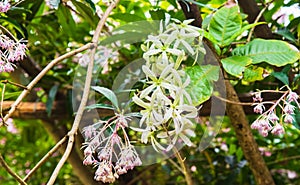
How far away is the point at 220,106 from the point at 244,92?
0.74 ft

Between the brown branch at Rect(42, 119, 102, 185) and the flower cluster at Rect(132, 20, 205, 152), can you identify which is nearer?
the flower cluster at Rect(132, 20, 205, 152)

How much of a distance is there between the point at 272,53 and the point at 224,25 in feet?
0.25

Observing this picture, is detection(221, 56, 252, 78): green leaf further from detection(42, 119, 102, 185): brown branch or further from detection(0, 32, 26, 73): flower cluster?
detection(42, 119, 102, 185): brown branch

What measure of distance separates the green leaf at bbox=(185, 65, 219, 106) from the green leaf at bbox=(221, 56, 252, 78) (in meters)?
0.01

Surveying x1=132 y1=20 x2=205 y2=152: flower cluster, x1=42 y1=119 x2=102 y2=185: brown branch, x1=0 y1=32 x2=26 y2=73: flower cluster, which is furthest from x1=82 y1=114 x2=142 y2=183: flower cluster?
x1=42 y1=119 x2=102 y2=185: brown branch

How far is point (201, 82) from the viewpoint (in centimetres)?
56

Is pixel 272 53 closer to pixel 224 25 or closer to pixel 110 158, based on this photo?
pixel 224 25

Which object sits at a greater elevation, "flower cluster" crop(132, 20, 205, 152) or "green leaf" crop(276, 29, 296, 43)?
"flower cluster" crop(132, 20, 205, 152)

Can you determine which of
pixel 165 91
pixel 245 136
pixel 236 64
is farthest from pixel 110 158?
pixel 245 136

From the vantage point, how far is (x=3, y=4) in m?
0.56

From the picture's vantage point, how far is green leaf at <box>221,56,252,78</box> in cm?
57

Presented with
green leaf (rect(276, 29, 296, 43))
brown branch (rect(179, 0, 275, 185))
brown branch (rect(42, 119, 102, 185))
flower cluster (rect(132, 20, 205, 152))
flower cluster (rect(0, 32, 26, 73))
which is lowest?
brown branch (rect(42, 119, 102, 185))

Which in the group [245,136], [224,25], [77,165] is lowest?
[77,165]

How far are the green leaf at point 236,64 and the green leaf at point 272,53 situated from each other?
16 mm
